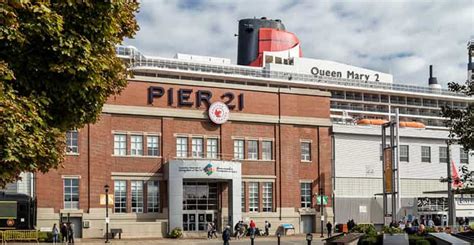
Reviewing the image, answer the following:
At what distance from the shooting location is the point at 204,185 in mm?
60406

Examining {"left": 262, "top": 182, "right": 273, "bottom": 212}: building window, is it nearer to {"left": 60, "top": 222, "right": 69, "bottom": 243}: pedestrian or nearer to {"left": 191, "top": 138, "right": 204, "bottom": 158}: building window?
{"left": 191, "top": 138, "right": 204, "bottom": 158}: building window

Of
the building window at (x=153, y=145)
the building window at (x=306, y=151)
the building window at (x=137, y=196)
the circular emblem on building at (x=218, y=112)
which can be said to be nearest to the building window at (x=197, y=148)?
the circular emblem on building at (x=218, y=112)

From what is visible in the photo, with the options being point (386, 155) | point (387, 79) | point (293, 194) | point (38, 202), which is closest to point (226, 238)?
point (386, 155)

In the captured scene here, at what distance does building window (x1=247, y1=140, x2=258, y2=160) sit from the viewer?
62594mm

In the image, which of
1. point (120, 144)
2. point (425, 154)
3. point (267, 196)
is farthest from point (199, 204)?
point (425, 154)

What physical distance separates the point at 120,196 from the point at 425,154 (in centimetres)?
3350

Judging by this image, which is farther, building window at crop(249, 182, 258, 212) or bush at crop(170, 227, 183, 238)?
building window at crop(249, 182, 258, 212)

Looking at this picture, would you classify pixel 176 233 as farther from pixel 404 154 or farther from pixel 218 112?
pixel 404 154

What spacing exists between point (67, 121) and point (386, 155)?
40.1 meters

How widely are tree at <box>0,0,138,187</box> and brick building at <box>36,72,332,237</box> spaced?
135 feet

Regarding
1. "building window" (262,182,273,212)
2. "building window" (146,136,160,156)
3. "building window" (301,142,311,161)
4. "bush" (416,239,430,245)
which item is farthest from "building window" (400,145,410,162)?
"bush" (416,239,430,245)

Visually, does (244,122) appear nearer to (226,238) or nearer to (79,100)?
(226,238)

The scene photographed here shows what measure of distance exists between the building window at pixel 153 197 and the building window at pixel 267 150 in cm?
999

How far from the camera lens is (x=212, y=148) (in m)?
61.3
